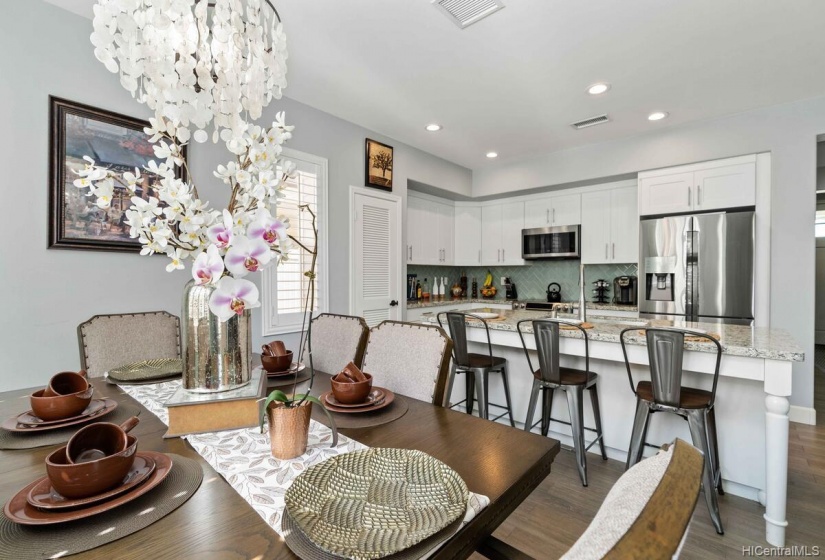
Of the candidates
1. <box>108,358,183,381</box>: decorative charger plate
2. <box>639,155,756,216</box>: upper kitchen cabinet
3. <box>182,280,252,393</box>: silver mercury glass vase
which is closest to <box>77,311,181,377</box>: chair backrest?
<box>108,358,183,381</box>: decorative charger plate

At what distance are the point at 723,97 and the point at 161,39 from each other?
13.0 feet

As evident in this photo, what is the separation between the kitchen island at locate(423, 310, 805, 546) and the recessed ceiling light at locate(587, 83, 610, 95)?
1.85 metres

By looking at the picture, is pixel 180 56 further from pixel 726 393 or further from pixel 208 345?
pixel 726 393

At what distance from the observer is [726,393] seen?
82.4 inches

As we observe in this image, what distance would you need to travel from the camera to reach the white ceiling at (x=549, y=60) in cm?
215

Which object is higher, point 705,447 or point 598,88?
point 598,88

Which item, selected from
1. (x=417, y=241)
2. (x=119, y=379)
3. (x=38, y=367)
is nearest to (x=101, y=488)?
(x=119, y=379)

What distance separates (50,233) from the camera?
6.70ft

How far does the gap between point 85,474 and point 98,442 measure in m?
0.14

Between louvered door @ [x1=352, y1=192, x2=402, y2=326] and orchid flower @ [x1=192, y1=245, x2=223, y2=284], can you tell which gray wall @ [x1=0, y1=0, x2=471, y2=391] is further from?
orchid flower @ [x1=192, y1=245, x2=223, y2=284]

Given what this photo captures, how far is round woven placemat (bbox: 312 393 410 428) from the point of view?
1092mm

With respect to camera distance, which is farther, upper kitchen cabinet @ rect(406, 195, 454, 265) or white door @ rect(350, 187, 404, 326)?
upper kitchen cabinet @ rect(406, 195, 454, 265)

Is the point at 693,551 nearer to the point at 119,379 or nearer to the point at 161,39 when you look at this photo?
the point at 119,379

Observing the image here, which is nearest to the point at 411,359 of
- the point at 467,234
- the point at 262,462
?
the point at 262,462
